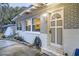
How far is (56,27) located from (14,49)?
68 centimetres

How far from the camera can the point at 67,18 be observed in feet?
9.32

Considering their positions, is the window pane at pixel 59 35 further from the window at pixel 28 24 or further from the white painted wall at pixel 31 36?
the window at pixel 28 24

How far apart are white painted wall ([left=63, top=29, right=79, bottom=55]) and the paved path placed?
0.44m

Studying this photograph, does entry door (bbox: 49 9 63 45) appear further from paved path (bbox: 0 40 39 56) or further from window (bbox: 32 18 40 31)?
paved path (bbox: 0 40 39 56)

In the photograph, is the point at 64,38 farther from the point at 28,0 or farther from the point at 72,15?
the point at 28,0

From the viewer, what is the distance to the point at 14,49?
9.41 ft

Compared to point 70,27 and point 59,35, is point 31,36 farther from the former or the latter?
point 70,27

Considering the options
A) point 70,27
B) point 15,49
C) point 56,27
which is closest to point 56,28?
point 56,27

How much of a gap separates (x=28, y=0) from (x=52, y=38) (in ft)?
2.12

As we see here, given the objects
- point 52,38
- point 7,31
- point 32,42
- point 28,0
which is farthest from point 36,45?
point 28,0

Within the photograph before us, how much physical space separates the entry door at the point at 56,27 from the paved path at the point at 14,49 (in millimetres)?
321

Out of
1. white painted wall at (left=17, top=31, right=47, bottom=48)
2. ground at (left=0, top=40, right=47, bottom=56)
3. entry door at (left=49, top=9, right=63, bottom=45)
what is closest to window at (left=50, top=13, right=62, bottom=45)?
entry door at (left=49, top=9, right=63, bottom=45)

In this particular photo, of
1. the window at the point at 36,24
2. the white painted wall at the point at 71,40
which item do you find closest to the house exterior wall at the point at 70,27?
the white painted wall at the point at 71,40

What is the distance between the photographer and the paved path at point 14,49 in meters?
2.83
